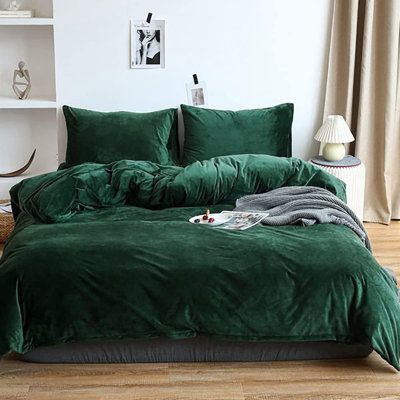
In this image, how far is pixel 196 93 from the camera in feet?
17.3

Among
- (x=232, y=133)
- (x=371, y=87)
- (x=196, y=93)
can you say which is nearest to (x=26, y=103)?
(x=196, y=93)

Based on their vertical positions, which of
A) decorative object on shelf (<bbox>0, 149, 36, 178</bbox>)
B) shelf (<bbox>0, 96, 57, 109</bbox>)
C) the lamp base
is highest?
shelf (<bbox>0, 96, 57, 109</bbox>)

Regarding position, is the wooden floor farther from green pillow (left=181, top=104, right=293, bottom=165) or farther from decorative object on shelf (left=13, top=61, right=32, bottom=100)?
decorative object on shelf (left=13, top=61, right=32, bottom=100)

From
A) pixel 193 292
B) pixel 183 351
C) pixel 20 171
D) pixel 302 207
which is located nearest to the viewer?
pixel 193 292

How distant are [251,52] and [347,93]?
655 mm

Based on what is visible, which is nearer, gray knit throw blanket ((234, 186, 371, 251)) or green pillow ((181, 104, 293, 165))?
gray knit throw blanket ((234, 186, 371, 251))

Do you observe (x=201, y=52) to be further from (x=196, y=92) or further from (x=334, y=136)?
(x=334, y=136)

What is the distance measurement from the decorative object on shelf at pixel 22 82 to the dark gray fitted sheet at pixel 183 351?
213cm

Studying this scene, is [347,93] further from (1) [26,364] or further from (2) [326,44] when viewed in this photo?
(1) [26,364]

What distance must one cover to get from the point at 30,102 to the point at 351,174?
6.47ft

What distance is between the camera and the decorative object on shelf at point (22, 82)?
17.3 feet

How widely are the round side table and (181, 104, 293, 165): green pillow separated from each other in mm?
272

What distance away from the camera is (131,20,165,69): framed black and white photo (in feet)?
16.9

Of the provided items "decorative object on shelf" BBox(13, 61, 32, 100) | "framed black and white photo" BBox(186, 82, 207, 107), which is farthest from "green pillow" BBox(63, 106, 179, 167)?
"decorative object on shelf" BBox(13, 61, 32, 100)
